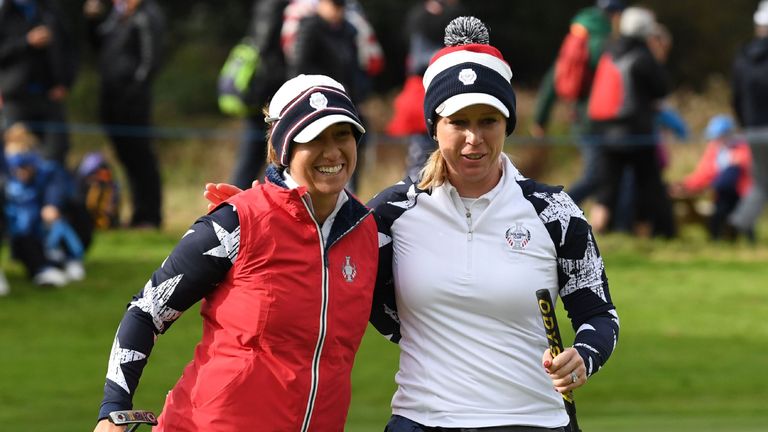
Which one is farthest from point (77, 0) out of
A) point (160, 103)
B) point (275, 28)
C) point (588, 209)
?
point (275, 28)

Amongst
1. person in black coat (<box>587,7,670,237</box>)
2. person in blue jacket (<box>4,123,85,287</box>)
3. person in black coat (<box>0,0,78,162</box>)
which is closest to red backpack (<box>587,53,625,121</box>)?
person in black coat (<box>587,7,670,237</box>)

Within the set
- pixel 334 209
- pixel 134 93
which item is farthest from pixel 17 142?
pixel 334 209

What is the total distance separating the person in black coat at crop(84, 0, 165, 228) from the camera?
1546cm

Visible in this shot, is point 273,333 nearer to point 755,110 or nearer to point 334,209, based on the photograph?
point 334,209

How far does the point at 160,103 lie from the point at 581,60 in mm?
13948

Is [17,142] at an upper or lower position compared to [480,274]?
upper

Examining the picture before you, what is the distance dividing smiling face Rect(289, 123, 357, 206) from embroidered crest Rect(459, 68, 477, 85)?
0.37m

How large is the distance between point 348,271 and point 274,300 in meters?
0.25

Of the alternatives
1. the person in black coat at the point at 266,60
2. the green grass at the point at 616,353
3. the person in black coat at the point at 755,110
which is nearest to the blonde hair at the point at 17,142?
the green grass at the point at 616,353

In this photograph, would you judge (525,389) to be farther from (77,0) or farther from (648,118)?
(77,0)

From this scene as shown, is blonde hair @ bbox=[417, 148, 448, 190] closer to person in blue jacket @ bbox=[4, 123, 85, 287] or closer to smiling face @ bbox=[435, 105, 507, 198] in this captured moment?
smiling face @ bbox=[435, 105, 507, 198]

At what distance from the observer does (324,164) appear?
14.5 ft

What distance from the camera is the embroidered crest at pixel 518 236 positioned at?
455 centimetres

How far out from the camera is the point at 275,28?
13875 mm
